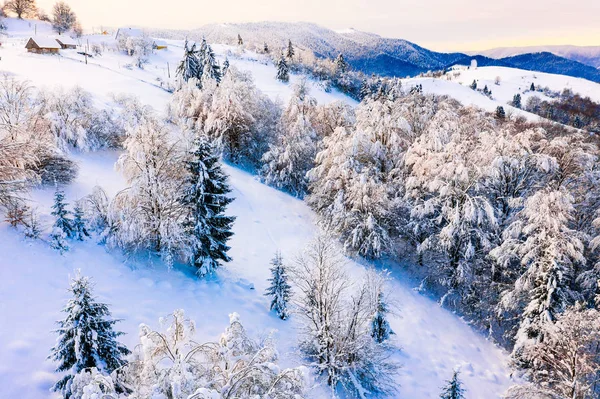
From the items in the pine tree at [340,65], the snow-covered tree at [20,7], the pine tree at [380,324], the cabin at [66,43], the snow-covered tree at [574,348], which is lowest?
the pine tree at [380,324]

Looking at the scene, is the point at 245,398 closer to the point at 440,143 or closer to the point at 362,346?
the point at 362,346

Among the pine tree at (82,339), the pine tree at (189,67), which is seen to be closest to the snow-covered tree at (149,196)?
the pine tree at (82,339)

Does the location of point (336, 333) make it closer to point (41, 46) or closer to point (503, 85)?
point (41, 46)

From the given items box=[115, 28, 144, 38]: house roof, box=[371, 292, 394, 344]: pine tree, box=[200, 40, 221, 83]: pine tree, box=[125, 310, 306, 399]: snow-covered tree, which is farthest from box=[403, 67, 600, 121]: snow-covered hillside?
box=[125, 310, 306, 399]: snow-covered tree

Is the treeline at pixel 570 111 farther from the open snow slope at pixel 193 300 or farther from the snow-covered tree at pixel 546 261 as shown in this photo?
the open snow slope at pixel 193 300

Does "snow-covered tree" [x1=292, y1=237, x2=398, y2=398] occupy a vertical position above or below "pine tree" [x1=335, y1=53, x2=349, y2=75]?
below

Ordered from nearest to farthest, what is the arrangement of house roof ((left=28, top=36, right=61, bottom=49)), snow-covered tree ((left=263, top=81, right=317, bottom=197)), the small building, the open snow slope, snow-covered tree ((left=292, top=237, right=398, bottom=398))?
the open snow slope
snow-covered tree ((left=292, top=237, right=398, bottom=398))
snow-covered tree ((left=263, top=81, right=317, bottom=197))
house roof ((left=28, top=36, right=61, bottom=49))
the small building

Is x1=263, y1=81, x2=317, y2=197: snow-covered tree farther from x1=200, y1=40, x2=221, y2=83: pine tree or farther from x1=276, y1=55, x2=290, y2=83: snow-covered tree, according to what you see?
x1=276, y1=55, x2=290, y2=83: snow-covered tree
